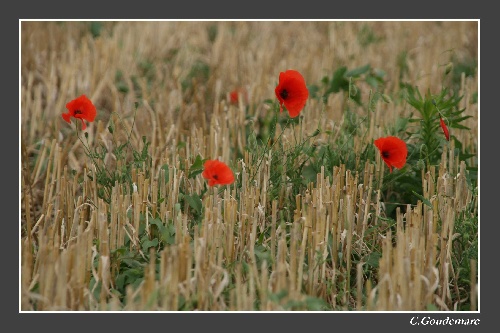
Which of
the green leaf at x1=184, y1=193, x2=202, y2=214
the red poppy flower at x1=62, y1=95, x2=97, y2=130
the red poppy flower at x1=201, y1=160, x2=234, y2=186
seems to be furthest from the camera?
the red poppy flower at x1=62, y1=95, x2=97, y2=130

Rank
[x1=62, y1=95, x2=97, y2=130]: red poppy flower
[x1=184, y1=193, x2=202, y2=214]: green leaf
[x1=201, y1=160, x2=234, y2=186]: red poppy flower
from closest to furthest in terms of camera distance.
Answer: [x1=201, y1=160, x2=234, y2=186]: red poppy flower, [x1=184, y1=193, x2=202, y2=214]: green leaf, [x1=62, y1=95, x2=97, y2=130]: red poppy flower

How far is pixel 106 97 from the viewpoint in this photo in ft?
15.2

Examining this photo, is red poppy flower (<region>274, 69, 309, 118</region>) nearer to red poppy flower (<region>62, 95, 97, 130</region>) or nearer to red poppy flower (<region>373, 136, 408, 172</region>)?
red poppy flower (<region>373, 136, 408, 172</region>)

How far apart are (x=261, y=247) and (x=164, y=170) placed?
59 centimetres

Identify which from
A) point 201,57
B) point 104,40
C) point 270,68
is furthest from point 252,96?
point 104,40

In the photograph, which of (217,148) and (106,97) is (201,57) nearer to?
(106,97)

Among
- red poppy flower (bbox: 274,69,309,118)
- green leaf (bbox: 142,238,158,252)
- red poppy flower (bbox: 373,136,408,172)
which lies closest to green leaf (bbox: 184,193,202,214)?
green leaf (bbox: 142,238,158,252)

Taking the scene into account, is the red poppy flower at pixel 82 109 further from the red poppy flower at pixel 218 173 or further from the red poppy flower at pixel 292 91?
the red poppy flower at pixel 292 91

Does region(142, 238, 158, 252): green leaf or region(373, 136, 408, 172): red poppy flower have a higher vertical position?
region(373, 136, 408, 172): red poppy flower

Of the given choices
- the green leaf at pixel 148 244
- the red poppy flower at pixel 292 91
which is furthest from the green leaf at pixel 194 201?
the red poppy flower at pixel 292 91

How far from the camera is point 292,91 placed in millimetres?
3010

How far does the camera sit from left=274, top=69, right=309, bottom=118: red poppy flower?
2.99m

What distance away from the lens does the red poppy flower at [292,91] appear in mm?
2986

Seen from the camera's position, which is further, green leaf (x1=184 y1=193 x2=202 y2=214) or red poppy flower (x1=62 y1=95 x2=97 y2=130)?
red poppy flower (x1=62 y1=95 x2=97 y2=130)
